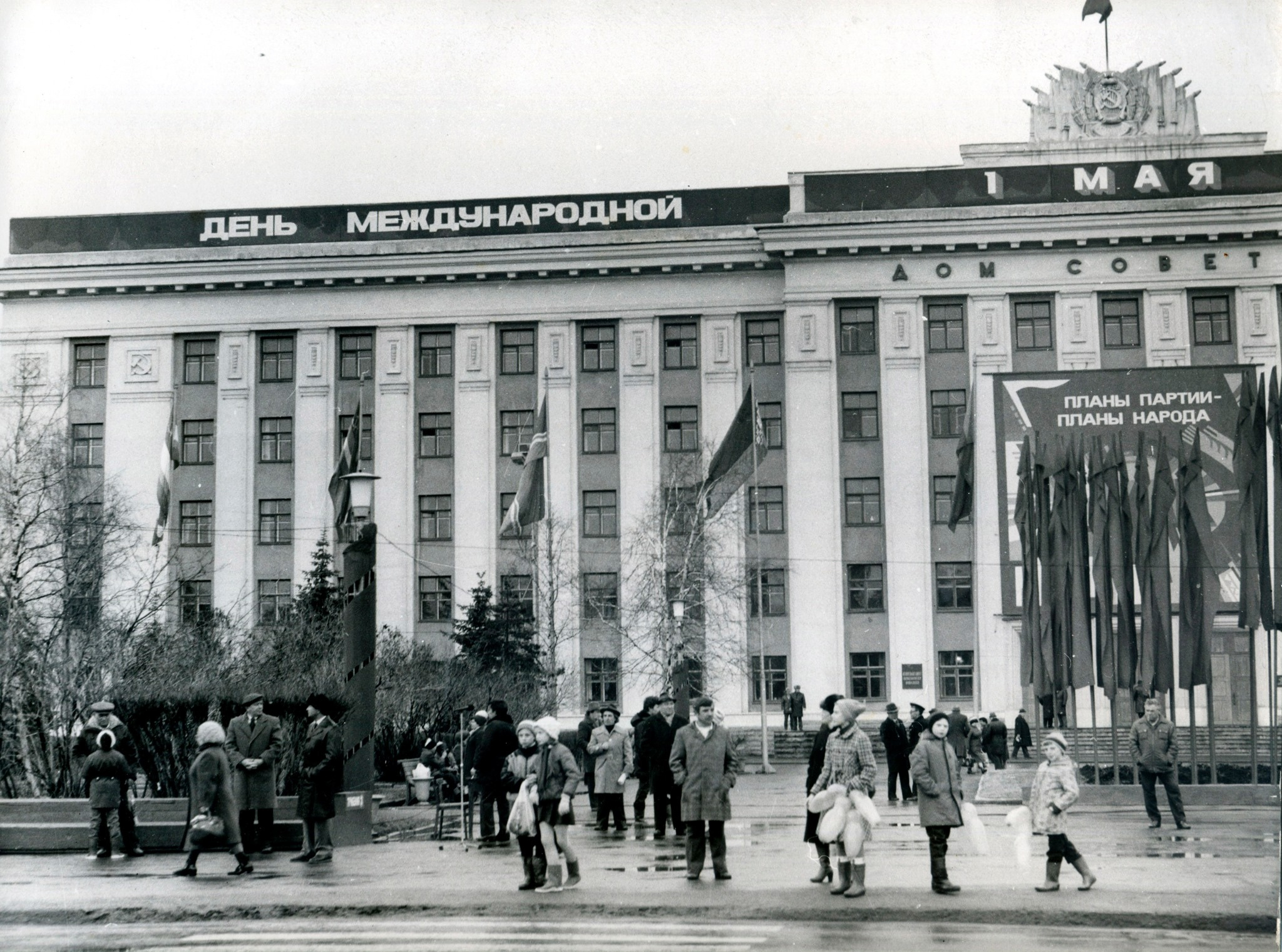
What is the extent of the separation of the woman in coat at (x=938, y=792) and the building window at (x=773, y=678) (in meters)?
38.2

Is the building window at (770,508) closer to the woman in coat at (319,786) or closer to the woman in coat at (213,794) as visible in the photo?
the woman in coat at (319,786)

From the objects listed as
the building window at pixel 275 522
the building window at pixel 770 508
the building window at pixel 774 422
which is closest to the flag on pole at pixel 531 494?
the building window at pixel 770 508

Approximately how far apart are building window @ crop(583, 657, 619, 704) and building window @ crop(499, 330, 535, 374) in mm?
10648

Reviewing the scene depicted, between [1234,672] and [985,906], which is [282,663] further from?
[1234,672]

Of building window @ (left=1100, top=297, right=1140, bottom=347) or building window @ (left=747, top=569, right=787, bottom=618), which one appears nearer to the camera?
building window @ (left=1100, top=297, right=1140, bottom=347)

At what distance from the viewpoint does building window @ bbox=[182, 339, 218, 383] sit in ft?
180

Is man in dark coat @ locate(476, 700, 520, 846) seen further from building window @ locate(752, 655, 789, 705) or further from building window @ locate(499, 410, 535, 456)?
building window @ locate(499, 410, 535, 456)

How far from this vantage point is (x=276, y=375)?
55.2 metres

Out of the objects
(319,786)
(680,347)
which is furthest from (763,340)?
(319,786)

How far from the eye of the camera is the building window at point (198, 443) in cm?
5488

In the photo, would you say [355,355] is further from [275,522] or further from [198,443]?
[275,522]

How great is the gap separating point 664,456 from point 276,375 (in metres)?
14.6

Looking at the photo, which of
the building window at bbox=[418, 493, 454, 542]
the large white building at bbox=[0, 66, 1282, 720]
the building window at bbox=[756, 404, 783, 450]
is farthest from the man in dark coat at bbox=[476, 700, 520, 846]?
the building window at bbox=[418, 493, 454, 542]

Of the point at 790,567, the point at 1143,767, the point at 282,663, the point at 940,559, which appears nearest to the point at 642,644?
the point at 790,567
